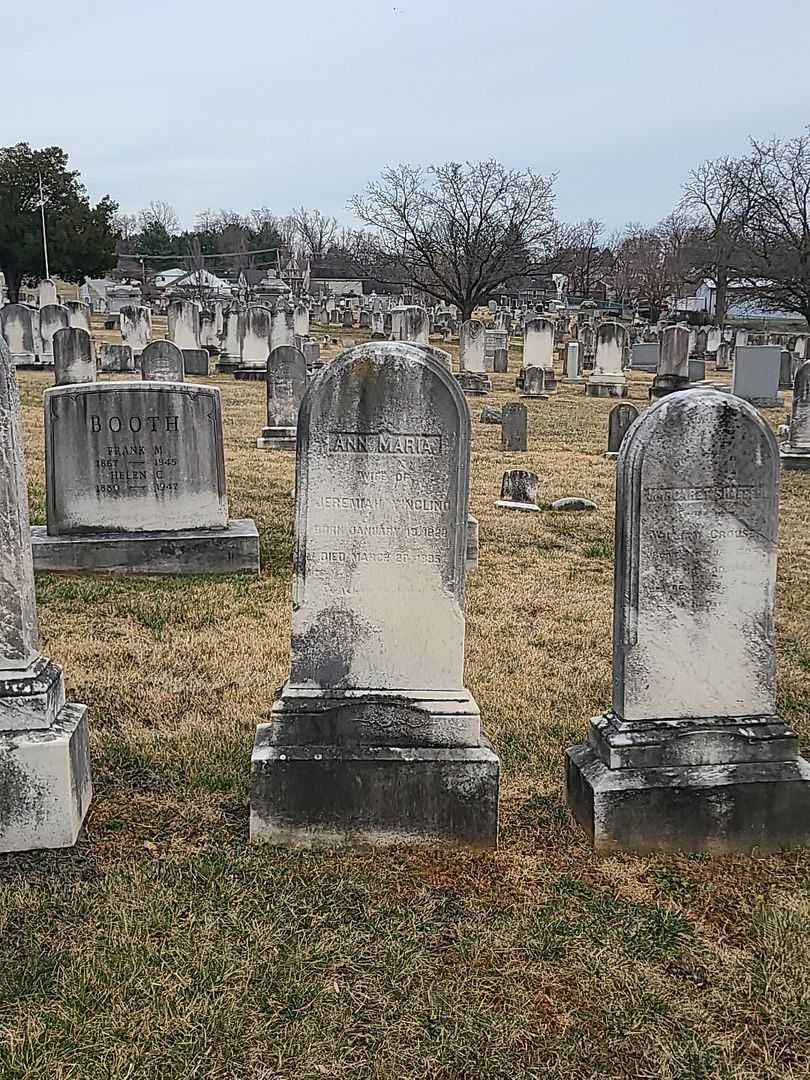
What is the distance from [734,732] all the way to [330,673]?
176 cm

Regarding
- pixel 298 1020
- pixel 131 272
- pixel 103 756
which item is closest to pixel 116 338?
pixel 103 756

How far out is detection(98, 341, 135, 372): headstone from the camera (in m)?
22.9

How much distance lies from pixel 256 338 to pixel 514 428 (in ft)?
35.1

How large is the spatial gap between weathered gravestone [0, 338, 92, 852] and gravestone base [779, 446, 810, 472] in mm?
12726

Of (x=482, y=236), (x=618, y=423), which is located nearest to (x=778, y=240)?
(x=482, y=236)

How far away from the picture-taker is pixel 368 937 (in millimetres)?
3361

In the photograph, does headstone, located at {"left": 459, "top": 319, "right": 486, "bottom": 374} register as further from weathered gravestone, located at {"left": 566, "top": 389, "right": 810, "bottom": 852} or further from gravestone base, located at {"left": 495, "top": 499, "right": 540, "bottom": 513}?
weathered gravestone, located at {"left": 566, "top": 389, "right": 810, "bottom": 852}

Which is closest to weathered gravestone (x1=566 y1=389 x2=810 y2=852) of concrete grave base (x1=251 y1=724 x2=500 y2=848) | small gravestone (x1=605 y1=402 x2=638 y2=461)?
concrete grave base (x1=251 y1=724 x2=500 y2=848)

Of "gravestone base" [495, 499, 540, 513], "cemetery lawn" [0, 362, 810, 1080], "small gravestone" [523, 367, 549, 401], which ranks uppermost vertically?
"small gravestone" [523, 367, 549, 401]

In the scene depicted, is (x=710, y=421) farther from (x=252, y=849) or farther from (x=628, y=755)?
(x=252, y=849)

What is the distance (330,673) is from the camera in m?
4.13

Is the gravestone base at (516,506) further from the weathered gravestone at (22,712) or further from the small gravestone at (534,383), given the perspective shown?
the small gravestone at (534,383)

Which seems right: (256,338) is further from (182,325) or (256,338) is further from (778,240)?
(778,240)

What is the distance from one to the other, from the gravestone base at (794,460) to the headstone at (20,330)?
17.1 m
